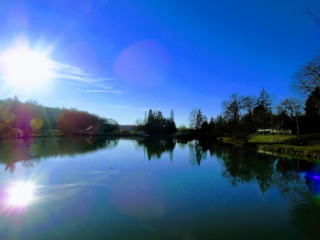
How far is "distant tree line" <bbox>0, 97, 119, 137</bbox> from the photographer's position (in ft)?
128

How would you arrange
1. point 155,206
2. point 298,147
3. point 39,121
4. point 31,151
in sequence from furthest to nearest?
point 39,121, point 298,147, point 31,151, point 155,206

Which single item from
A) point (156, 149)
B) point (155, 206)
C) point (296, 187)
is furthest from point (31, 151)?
point (296, 187)

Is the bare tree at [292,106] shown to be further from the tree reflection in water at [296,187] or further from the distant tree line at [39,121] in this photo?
the distant tree line at [39,121]

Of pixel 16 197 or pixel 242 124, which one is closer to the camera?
pixel 16 197

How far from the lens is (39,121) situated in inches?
2291

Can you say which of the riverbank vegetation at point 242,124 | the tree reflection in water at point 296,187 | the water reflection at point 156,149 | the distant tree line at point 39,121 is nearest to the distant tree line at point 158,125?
the riverbank vegetation at point 242,124

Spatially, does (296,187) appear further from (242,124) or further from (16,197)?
(242,124)

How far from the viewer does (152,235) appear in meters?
3.88

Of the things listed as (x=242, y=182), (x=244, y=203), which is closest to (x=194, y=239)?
(x=244, y=203)

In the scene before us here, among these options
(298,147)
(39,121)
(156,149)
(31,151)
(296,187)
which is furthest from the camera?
(39,121)

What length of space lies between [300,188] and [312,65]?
11103mm

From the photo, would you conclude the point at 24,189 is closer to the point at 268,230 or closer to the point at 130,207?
the point at 130,207

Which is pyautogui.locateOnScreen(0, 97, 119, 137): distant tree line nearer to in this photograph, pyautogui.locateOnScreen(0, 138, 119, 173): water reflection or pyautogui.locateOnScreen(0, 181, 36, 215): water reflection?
pyautogui.locateOnScreen(0, 138, 119, 173): water reflection

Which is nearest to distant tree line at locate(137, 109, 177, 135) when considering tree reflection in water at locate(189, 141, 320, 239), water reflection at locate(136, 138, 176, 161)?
water reflection at locate(136, 138, 176, 161)
